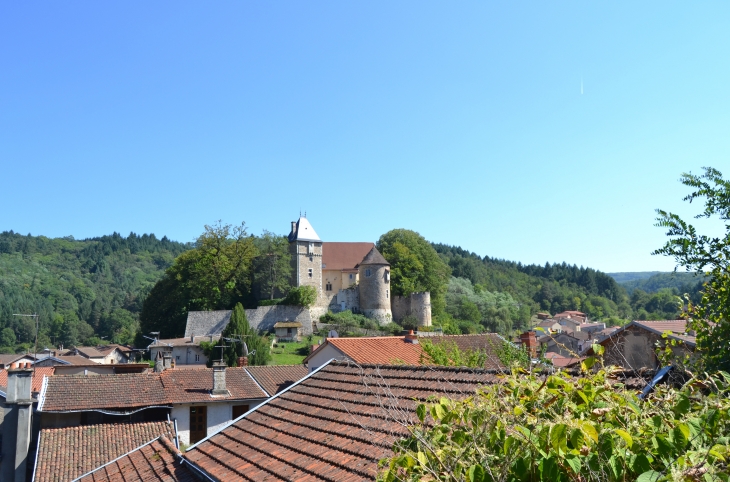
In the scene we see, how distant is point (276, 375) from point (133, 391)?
604 centimetres

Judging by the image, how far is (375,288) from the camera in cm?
6500

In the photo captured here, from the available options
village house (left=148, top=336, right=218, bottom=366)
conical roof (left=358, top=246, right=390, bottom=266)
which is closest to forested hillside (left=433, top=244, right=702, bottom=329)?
conical roof (left=358, top=246, right=390, bottom=266)

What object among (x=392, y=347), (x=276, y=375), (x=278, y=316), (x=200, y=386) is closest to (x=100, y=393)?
(x=200, y=386)

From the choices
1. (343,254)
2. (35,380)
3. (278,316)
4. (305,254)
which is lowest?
(35,380)

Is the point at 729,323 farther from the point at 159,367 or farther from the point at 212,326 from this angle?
the point at 212,326

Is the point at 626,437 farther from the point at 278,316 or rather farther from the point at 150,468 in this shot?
the point at 278,316

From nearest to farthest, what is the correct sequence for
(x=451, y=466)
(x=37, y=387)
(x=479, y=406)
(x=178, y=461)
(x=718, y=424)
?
(x=718, y=424) < (x=451, y=466) < (x=479, y=406) < (x=178, y=461) < (x=37, y=387)

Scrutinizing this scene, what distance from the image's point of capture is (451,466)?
320cm

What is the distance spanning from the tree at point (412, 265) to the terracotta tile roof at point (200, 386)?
4742 centimetres

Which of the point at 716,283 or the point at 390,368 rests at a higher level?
the point at 716,283

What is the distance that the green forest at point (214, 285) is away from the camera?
61.2 m

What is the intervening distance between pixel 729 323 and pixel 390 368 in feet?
12.2

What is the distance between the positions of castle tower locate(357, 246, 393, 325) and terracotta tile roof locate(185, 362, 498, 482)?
5673cm

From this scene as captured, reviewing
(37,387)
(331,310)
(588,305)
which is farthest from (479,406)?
(588,305)
